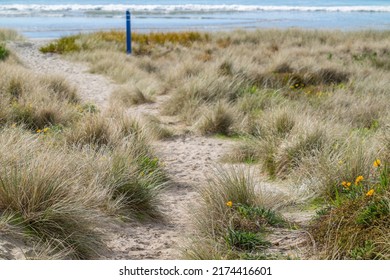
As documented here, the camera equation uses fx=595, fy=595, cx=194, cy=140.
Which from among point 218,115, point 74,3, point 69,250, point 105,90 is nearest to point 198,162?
point 218,115

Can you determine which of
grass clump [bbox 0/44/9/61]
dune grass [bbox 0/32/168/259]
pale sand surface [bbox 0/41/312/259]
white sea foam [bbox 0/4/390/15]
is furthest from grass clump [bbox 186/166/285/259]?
white sea foam [bbox 0/4/390/15]

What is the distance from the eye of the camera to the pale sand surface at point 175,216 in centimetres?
427

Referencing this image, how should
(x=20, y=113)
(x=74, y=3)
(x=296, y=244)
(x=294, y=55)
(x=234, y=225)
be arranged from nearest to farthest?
(x=296, y=244) → (x=234, y=225) → (x=20, y=113) → (x=294, y=55) → (x=74, y=3)

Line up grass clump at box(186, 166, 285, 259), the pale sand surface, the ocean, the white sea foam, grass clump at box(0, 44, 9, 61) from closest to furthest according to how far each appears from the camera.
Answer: grass clump at box(186, 166, 285, 259) < the pale sand surface < grass clump at box(0, 44, 9, 61) < the ocean < the white sea foam

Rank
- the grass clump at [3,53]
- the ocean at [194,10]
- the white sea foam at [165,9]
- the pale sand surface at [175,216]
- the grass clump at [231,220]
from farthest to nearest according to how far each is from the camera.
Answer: the white sea foam at [165,9] → the ocean at [194,10] → the grass clump at [3,53] → the pale sand surface at [175,216] → the grass clump at [231,220]

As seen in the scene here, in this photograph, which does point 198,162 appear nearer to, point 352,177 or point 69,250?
point 352,177

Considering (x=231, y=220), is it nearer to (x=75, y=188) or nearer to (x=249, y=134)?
(x=75, y=188)

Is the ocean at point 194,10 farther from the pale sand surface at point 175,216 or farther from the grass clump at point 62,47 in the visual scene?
the pale sand surface at point 175,216

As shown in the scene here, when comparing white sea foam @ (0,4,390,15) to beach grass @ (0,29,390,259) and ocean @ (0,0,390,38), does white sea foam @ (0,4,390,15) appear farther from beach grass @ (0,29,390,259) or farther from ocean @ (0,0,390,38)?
beach grass @ (0,29,390,259)

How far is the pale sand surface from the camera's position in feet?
14.0

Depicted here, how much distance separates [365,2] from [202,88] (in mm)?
63017

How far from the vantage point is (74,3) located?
61.6 m

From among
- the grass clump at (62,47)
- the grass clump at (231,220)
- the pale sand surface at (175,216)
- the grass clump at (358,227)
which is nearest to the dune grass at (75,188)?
the pale sand surface at (175,216)

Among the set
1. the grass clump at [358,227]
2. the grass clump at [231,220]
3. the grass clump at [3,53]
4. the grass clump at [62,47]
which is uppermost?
the grass clump at [358,227]
